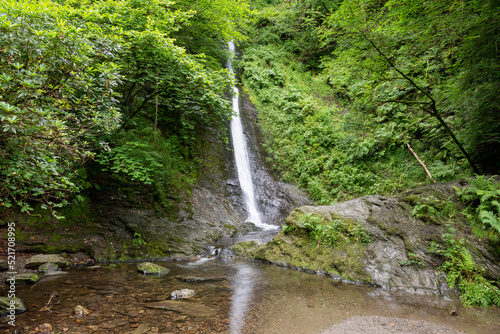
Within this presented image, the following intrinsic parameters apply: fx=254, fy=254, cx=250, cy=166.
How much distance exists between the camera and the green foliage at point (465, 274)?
4.46 m

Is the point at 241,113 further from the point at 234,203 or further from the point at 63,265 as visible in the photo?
the point at 63,265

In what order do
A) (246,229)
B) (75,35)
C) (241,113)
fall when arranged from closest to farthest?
(75,35), (246,229), (241,113)

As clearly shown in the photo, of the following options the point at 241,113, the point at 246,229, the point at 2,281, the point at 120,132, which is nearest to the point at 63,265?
the point at 2,281

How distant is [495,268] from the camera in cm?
486

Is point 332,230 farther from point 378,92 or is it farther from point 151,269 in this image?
point 378,92

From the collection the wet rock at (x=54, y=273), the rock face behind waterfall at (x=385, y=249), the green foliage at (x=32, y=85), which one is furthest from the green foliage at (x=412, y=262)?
the wet rock at (x=54, y=273)

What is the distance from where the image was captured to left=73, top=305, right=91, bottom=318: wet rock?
12.1 feet

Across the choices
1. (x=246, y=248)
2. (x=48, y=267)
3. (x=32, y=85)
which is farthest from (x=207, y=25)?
(x=48, y=267)

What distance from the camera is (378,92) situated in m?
11.4

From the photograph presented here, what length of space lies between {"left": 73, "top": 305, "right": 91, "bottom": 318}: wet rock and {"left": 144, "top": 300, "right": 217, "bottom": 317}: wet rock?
32.6 inches

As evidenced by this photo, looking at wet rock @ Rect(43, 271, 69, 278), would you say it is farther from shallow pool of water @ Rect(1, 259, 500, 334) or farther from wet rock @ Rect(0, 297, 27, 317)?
wet rock @ Rect(0, 297, 27, 317)

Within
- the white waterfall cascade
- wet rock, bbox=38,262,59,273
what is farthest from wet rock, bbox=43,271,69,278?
the white waterfall cascade

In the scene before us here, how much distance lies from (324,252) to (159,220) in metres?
5.20

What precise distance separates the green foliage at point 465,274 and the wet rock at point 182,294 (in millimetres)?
4910
